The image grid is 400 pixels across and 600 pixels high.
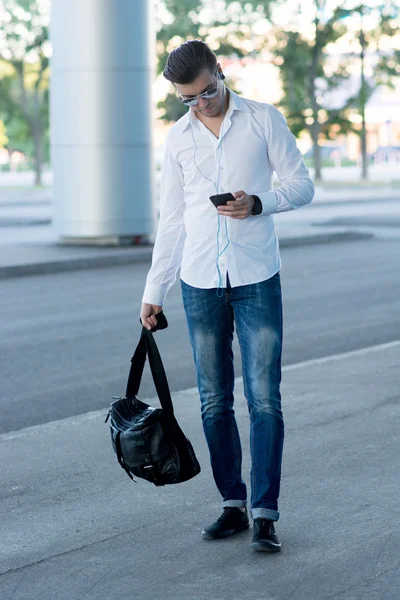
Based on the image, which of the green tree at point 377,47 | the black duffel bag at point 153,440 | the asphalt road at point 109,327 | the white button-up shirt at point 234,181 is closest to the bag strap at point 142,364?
the black duffel bag at point 153,440

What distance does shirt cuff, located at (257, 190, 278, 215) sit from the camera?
4.40 meters

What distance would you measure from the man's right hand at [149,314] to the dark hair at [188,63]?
0.93 metres

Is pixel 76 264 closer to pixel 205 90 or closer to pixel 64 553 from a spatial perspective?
pixel 64 553

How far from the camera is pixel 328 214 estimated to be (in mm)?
31312

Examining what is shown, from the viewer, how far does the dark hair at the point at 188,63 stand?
4320 mm

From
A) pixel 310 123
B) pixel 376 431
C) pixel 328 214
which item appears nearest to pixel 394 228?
pixel 328 214

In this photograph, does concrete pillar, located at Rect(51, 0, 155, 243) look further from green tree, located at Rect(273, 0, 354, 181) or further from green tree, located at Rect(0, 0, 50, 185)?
green tree, located at Rect(273, 0, 354, 181)

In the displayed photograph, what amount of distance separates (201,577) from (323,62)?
51.2m

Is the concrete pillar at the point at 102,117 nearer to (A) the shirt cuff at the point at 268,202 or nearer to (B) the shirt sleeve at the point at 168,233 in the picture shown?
(B) the shirt sleeve at the point at 168,233

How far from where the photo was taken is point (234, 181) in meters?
4.50

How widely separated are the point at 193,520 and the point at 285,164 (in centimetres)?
160

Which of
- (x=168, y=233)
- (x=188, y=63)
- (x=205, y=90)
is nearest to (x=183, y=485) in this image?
(x=168, y=233)

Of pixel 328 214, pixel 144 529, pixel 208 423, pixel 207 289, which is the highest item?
pixel 207 289

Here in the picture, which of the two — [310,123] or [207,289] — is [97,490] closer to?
[207,289]
